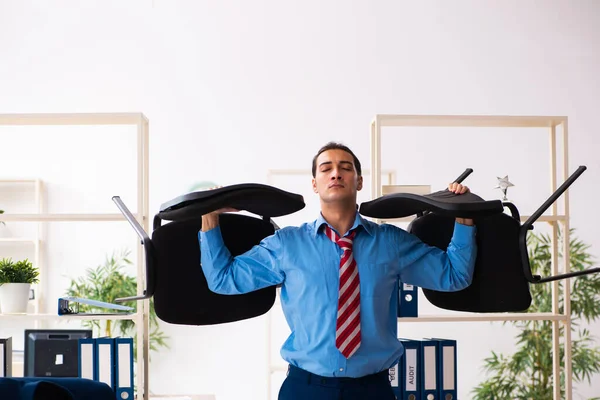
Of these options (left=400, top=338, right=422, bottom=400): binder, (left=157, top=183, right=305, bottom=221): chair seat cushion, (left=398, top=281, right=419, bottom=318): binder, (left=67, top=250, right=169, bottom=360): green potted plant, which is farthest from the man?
(left=67, top=250, right=169, bottom=360): green potted plant

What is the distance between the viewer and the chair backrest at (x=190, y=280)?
2426mm

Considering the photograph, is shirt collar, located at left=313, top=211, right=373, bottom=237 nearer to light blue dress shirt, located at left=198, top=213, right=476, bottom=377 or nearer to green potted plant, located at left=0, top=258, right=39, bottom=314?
light blue dress shirt, located at left=198, top=213, right=476, bottom=377

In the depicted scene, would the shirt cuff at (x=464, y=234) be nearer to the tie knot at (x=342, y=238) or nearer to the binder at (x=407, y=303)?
the tie knot at (x=342, y=238)

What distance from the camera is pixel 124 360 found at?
3100 mm

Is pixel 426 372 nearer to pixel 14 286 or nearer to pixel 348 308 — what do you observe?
pixel 348 308

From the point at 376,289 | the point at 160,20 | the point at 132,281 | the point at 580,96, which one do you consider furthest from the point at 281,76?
the point at 376,289

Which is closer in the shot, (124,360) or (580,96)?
(124,360)

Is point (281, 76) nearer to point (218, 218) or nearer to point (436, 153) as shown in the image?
point (436, 153)

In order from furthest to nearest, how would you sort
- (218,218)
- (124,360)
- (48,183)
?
(48,183) < (124,360) < (218,218)

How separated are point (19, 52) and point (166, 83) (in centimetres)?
116

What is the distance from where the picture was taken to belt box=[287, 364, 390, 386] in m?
2.25

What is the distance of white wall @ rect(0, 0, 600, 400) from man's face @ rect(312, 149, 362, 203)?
3013 mm

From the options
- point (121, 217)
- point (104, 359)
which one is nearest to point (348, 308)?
point (121, 217)

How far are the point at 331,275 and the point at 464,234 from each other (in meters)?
0.47
